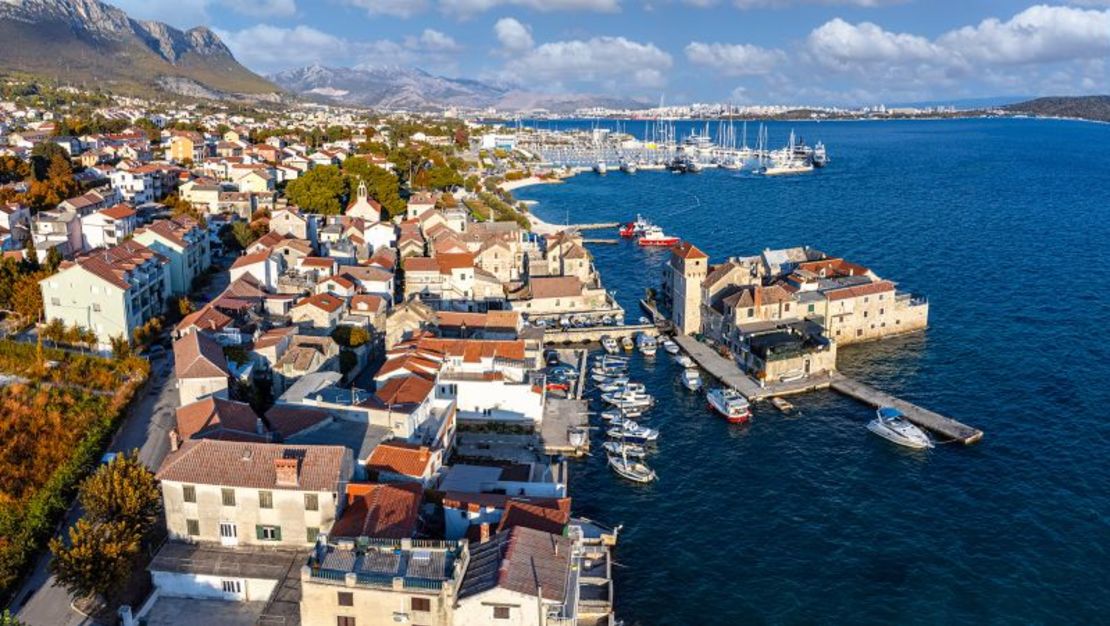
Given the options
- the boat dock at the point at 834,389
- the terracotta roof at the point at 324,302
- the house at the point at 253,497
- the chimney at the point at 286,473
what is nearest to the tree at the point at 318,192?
the terracotta roof at the point at 324,302

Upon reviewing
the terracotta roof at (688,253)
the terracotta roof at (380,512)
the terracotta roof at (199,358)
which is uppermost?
the terracotta roof at (688,253)

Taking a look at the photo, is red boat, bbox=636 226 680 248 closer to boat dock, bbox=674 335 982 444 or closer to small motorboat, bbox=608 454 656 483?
boat dock, bbox=674 335 982 444

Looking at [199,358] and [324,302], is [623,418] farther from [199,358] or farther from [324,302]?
[199,358]

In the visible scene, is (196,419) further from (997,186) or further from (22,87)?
(22,87)

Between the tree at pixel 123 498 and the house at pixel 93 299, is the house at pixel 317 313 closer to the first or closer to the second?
the house at pixel 93 299

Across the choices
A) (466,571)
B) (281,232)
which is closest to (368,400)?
(466,571)

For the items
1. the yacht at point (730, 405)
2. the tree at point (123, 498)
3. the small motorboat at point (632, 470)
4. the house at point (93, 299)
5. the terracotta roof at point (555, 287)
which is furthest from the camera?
the terracotta roof at point (555, 287)
